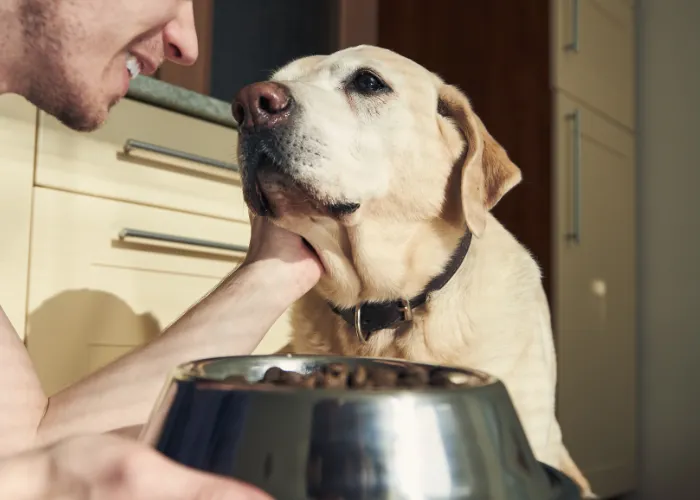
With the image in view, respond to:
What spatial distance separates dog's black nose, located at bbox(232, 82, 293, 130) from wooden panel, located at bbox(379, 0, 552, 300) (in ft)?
4.72

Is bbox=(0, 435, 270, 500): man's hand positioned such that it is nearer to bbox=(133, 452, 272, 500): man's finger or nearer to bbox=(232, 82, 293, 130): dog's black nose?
bbox=(133, 452, 272, 500): man's finger

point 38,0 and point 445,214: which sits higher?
point 38,0

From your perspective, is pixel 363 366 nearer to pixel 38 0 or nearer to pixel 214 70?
pixel 38 0

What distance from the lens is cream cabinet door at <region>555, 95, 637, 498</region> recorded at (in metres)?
2.23

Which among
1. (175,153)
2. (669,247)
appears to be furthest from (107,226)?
(669,247)

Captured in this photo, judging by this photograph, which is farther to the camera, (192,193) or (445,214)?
(192,193)

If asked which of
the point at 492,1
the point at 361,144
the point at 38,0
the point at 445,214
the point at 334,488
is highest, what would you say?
the point at 492,1

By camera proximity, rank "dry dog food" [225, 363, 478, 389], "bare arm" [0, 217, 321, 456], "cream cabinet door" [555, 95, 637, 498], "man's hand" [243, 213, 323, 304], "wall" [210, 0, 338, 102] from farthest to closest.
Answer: "wall" [210, 0, 338, 102], "cream cabinet door" [555, 95, 637, 498], "man's hand" [243, 213, 323, 304], "bare arm" [0, 217, 321, 456], "dry dog food" [225, 363, 478, 389]

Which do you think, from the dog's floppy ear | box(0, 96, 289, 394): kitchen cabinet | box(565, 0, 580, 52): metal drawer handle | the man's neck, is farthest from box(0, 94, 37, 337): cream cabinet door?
box(565, 0, 580, 52): metal drawer handle

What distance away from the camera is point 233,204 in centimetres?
153

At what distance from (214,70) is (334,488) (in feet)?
7.39

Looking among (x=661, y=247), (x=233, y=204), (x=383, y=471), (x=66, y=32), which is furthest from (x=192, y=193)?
(x=661, y=247)

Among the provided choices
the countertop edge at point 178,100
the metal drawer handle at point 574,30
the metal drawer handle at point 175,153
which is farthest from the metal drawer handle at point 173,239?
the metal drawer handle at point 574,30

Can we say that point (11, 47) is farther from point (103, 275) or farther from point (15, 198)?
point (103, 275)
